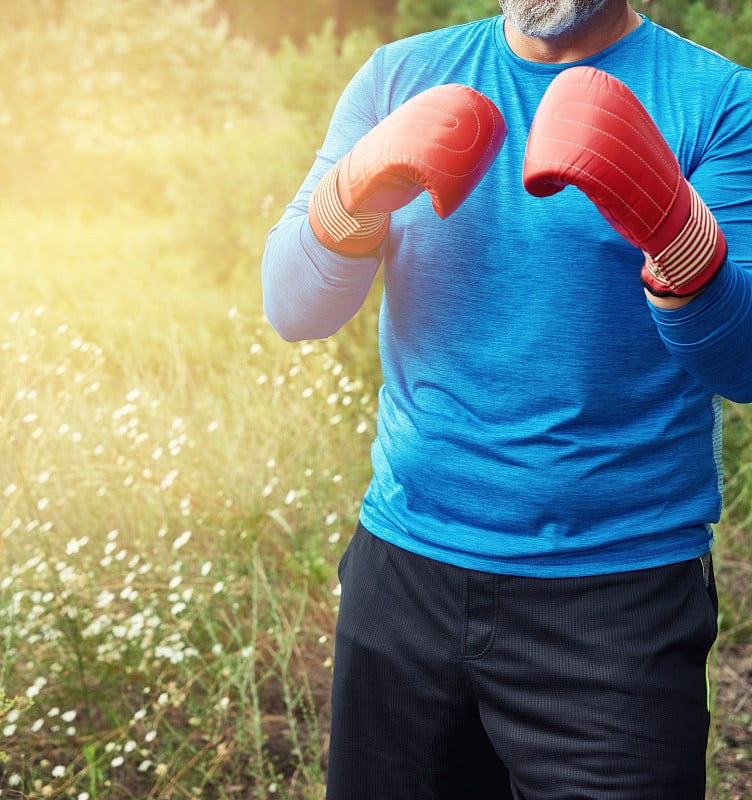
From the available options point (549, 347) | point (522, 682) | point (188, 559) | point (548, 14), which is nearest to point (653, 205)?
point (549, 347)

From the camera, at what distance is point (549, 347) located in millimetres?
1018

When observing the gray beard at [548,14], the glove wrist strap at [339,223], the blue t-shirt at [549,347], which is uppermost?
the gray beard at [548,14]

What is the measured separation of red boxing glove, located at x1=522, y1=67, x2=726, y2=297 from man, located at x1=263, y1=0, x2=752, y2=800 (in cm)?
2

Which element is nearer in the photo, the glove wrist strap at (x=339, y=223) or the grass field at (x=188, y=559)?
the glove wrist strap at (x=339, y=223)

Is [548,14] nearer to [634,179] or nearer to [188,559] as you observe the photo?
[634,179]

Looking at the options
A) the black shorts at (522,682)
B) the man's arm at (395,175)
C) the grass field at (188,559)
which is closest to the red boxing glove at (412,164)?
the man's arm at (395,175)

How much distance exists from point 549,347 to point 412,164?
281 millimetres

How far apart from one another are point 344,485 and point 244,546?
0.41m

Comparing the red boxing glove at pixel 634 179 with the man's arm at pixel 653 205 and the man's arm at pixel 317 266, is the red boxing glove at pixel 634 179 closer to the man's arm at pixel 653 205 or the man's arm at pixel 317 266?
the man's arm at pixel 653 205

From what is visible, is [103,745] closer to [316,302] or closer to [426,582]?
[426,582]

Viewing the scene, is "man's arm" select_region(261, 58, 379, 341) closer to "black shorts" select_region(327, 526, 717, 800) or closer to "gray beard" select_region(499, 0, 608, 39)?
"gray beard" select_region(499, 0, 608, 39)

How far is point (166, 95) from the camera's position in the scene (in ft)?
37.9

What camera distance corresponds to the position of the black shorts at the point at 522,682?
0.99 m

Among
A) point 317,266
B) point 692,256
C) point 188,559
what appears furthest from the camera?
point 188,559
